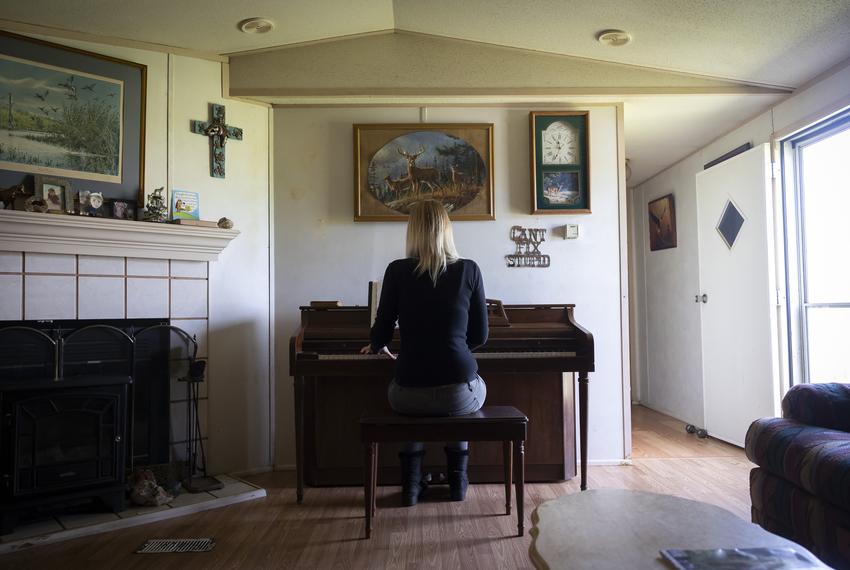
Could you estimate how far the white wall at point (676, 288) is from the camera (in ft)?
14.4

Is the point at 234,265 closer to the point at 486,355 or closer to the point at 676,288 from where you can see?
the point at 486,355

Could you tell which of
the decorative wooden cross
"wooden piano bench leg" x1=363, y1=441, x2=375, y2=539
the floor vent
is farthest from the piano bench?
the decorative wooden cross

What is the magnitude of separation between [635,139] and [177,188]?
11.0 feet

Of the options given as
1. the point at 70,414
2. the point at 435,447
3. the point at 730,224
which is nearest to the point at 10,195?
the point at 70,414

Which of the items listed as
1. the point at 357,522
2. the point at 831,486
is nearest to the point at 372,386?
the point at 357,522

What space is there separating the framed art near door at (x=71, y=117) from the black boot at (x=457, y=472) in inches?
87.5

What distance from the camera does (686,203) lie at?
5266 mm

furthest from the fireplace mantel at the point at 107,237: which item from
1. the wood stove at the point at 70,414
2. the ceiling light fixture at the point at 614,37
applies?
the ceiling light fixture at the point at 614,37

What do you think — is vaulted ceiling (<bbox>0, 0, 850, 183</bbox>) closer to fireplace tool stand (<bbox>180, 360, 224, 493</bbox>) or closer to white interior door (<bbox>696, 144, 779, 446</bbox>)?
white interior door (<bbox>696, 144, 779, 446</bbox>)

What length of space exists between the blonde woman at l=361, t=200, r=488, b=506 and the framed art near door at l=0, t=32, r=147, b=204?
1.72 metres

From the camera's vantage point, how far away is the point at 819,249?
145 inches

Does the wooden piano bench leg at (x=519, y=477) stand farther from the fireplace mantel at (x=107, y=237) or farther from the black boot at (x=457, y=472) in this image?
the fireplace mantel at (x=107, y=237)

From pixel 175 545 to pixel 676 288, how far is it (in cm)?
456

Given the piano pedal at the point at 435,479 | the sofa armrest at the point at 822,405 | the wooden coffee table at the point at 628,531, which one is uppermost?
the sofa armrest at the point at 822,405
